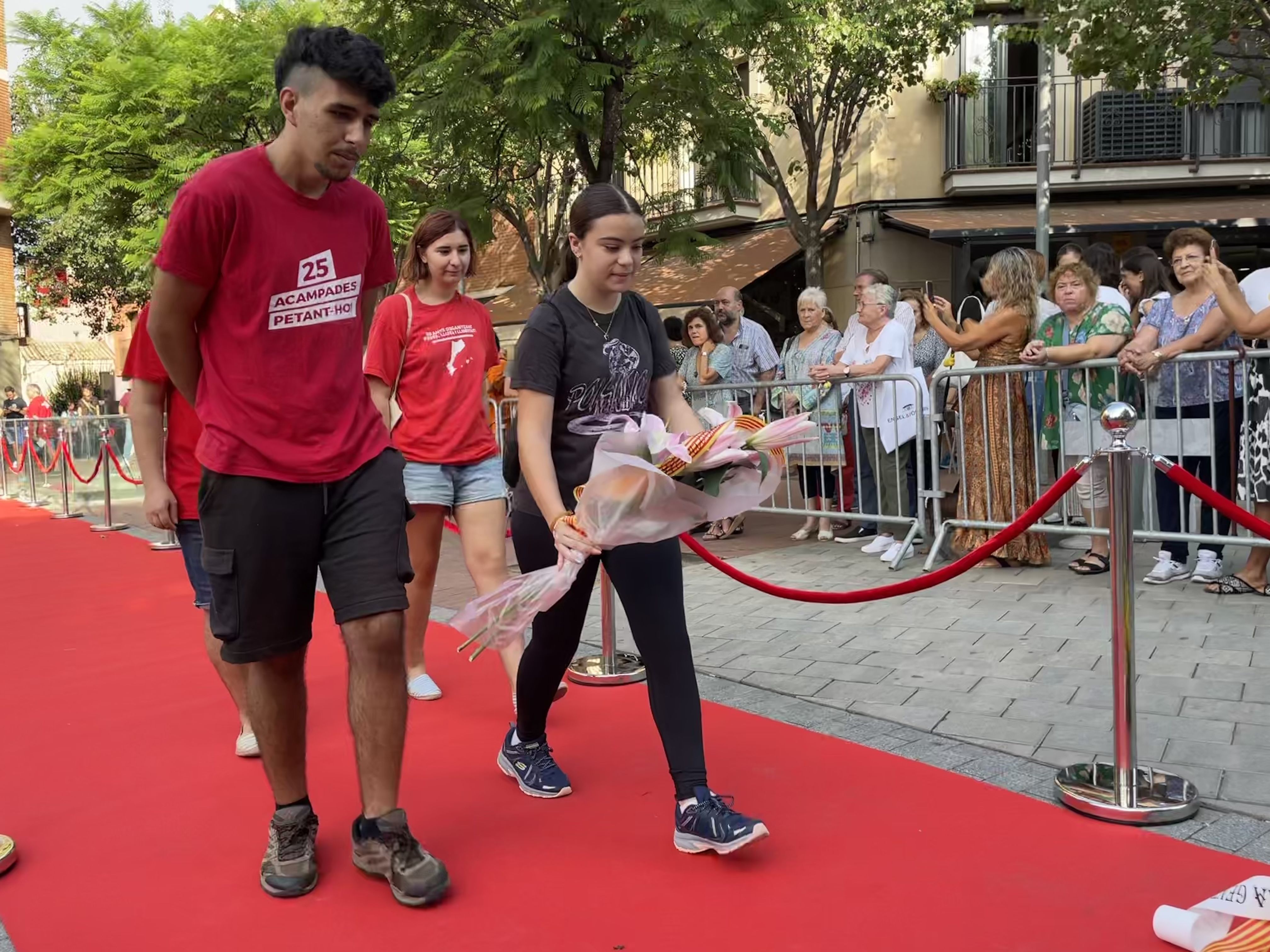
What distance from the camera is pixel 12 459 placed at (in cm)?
1680

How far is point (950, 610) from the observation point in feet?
19.7

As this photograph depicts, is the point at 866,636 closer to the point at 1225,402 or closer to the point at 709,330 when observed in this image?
the point at 1225,402

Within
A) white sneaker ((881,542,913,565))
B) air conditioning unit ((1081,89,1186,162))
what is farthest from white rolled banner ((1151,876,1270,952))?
air conditioning unit ((1081,89,1186,162))

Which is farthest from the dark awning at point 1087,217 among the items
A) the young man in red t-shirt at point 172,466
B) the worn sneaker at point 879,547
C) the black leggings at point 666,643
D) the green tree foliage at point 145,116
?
the black leggings at point 666,643

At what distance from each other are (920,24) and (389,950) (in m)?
17.9

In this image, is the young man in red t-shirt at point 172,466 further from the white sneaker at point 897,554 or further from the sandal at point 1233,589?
the sandal at point 1233,589

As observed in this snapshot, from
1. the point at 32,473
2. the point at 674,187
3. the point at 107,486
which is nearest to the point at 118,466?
the point at 107,486

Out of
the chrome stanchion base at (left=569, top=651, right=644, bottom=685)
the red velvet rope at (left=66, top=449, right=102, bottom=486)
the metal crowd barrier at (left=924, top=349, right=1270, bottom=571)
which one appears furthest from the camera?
the red velvet rope at (left=66, top=449, right=102, bottom=486)

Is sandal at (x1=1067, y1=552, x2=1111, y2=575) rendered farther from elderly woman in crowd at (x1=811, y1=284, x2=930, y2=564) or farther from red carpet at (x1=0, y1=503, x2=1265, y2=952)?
red carpet at (x1=0, y1=503, x2=1265, y2=952)

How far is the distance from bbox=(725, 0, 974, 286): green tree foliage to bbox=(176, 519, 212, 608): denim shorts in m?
11.9

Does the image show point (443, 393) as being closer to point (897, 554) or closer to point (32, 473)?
point (897, 554)

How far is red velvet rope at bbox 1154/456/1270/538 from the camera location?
3.33m

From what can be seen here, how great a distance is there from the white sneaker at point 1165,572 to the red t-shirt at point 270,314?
506 cm

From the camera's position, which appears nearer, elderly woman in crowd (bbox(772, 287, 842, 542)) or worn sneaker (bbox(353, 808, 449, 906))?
worn sneaker (bbox(353, 808, 449, 906))
